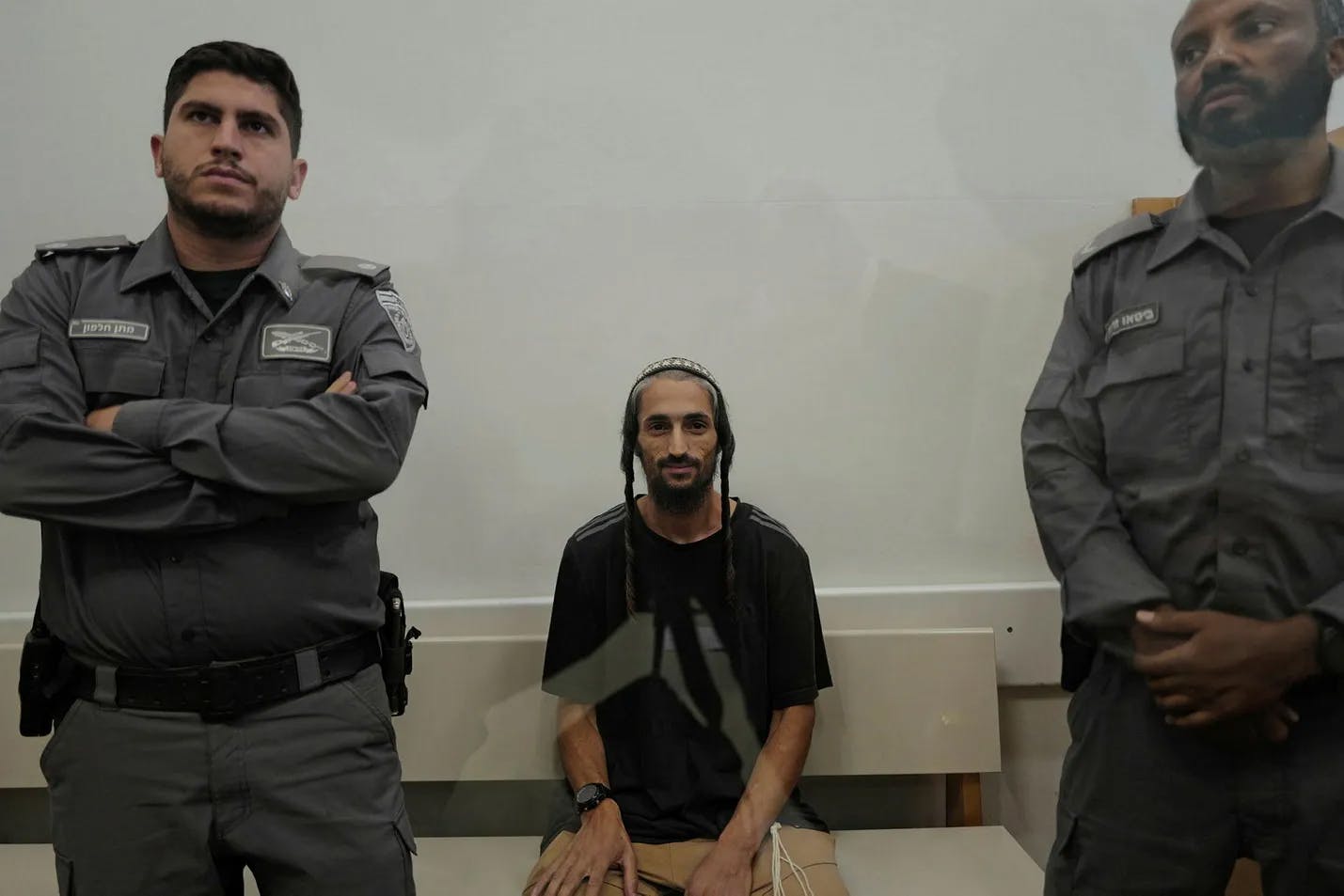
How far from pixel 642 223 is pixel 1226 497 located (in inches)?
68.8

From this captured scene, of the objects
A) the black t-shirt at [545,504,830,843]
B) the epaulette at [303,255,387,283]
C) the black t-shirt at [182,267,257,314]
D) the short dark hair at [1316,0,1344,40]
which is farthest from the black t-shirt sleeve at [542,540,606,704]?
the short dark hair at [1316,0,1344,40]

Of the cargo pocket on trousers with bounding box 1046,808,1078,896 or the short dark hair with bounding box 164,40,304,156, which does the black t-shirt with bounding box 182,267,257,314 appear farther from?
the cargo pocket on trousers with bounding box 1046,808,1078,896

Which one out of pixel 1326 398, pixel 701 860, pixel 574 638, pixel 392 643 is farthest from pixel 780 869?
pixel 1326 398

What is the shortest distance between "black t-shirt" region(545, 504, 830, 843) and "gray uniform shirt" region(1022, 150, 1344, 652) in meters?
0.91

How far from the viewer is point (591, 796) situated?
2.12 metres

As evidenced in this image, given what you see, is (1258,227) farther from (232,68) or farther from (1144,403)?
(232,68)

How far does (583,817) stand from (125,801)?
94 centimetres

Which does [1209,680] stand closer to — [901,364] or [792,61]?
[901,364]

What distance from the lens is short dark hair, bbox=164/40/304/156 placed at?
1.80 metres

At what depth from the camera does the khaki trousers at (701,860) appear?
2031mm

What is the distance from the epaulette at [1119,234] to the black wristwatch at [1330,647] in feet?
1.94

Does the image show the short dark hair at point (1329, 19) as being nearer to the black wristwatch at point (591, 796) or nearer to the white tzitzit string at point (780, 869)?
the white tzitzit string at point (780, 869)

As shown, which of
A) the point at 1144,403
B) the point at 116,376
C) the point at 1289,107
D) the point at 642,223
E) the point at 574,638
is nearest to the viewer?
the point at 1289,107

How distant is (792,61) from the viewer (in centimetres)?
256
